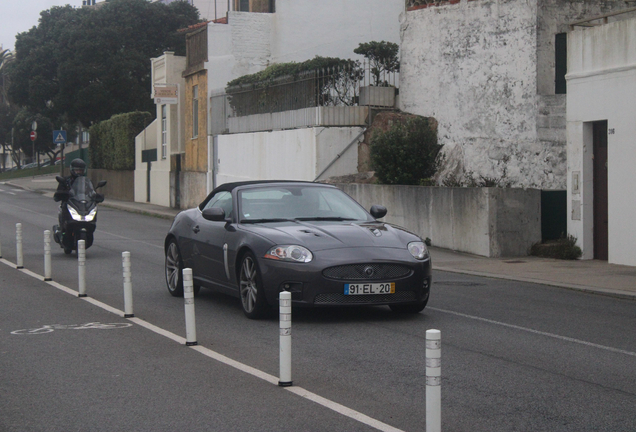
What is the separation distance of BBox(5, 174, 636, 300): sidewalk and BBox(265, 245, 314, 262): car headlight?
5.41 m

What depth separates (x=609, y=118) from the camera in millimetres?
16562

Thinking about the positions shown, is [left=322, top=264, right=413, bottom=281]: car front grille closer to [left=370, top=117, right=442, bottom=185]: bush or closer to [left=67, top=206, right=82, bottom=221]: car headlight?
[left=67, top=206, right=82, bottom=221]: car headlight

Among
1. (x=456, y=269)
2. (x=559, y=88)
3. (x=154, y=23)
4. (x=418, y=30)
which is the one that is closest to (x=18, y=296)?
(x=456, y=269)

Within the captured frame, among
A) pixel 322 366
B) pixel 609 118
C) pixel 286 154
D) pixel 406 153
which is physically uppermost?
pixel 609 118

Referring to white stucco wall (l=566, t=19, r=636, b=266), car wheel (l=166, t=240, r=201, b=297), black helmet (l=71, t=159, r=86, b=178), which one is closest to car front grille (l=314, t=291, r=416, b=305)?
car wheel (l=166, t=240, r=201, b=297)

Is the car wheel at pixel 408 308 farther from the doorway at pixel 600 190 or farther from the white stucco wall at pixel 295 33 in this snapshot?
the white stucco wall at pixel 295 33

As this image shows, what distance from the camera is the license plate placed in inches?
366

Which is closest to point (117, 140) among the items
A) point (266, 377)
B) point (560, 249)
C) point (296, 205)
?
point (560, 249)

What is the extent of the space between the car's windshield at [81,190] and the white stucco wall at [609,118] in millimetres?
9707

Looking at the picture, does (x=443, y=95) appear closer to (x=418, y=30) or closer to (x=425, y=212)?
(x=418, y=30)

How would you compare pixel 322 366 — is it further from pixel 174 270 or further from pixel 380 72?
pixel 380 72

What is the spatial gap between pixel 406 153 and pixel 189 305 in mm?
14006

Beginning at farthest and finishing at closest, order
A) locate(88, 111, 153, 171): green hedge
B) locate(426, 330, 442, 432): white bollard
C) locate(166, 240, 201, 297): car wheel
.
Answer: locate(88, 111, 153, 171): green hedge → locate(166, 240, 201, 297): car wheel → locate(426, 330, 442, 432): white bollard

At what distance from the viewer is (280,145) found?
28328 millimetres
